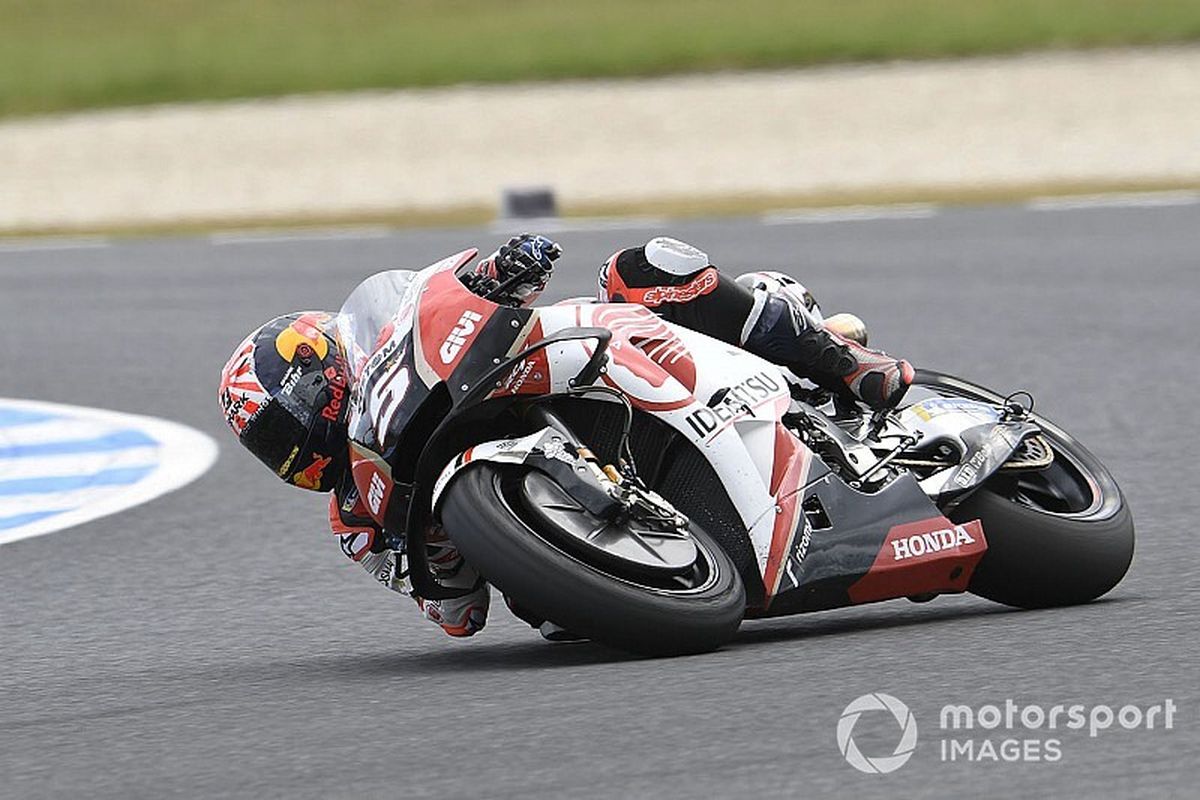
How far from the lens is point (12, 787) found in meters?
4.16

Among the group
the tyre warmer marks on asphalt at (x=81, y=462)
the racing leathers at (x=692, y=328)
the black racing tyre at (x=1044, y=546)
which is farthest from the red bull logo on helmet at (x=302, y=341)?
the tyre warmer marks on asphalt at (x=81, y=462)

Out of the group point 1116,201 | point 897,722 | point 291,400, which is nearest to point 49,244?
point 1116,201

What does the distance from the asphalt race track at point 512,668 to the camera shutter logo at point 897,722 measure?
0.03m

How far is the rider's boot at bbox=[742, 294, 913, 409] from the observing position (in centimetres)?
558

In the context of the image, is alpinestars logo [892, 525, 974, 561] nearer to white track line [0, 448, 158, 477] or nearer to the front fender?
the front fender

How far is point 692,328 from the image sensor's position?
552 cm

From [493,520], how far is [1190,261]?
383 inches

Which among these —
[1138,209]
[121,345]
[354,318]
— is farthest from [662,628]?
[1138,209]

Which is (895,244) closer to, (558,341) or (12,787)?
(558,341)

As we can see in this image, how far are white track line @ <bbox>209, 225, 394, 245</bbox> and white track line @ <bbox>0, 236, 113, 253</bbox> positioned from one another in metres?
0.95

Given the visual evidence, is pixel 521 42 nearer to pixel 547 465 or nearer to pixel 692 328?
pixel 692 328

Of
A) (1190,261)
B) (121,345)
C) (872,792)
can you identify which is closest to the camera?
(872,792)

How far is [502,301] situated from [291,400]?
0.53 metres

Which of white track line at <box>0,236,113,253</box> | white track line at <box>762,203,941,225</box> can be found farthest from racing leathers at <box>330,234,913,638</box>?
white track line at <box>0,236,113,253</box>
